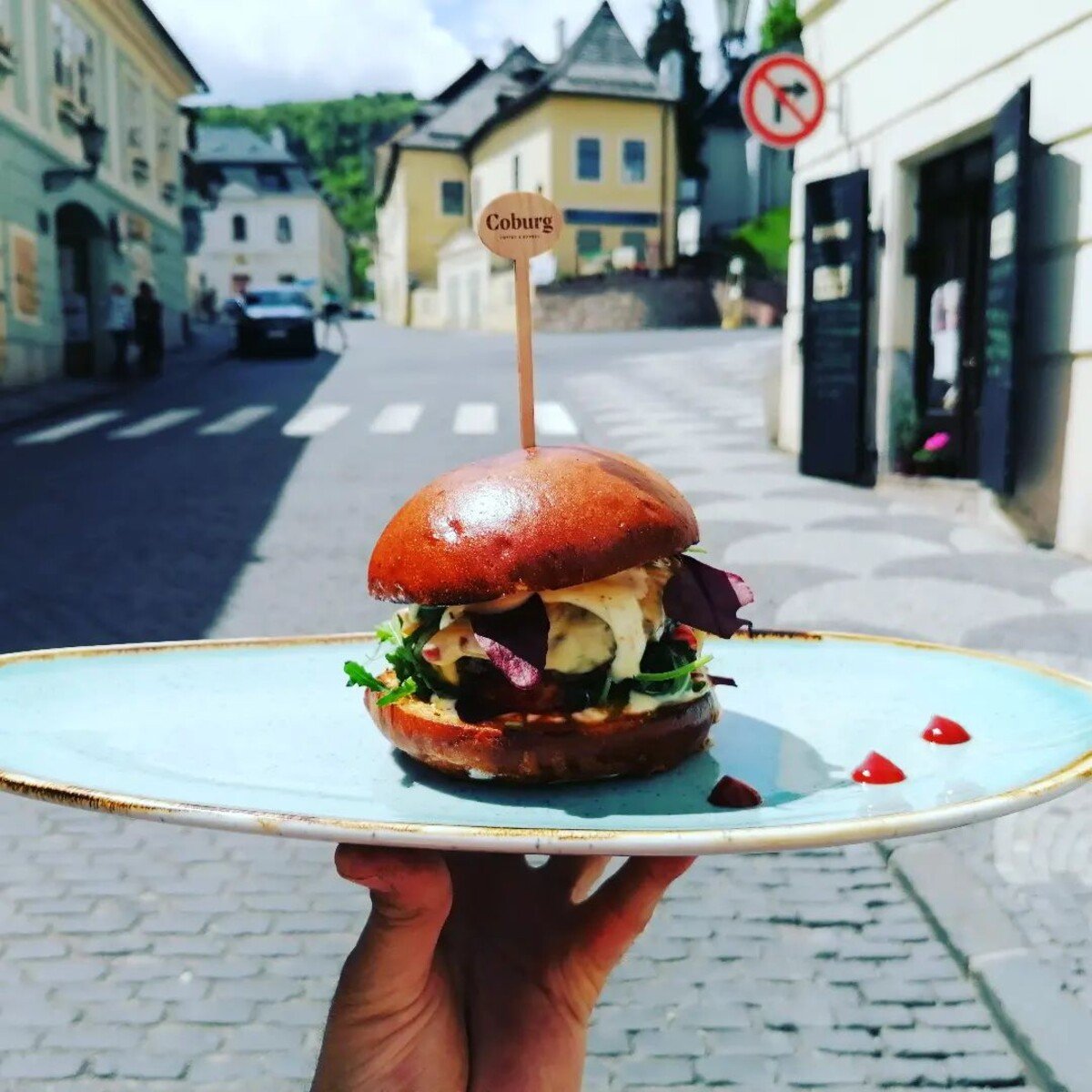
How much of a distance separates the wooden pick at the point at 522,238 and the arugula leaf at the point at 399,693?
0.47m

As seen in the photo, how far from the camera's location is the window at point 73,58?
2375cm

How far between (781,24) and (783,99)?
109 feet

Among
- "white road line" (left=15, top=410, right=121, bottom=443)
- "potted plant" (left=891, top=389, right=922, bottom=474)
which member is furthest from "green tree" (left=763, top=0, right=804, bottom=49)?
"potted plant" (left=891, top=389, right=922, bottom=474)

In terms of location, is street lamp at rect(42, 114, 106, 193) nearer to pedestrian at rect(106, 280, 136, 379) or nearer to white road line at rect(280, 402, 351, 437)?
pedestrian at rect(106, 280, 136, 379)

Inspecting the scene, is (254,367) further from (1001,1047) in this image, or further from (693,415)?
(1001,1047)

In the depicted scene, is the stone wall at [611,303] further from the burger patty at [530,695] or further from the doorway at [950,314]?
the burger patty at [530,695]

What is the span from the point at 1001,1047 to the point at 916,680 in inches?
54.8

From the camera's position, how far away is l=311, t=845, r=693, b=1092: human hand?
177cm

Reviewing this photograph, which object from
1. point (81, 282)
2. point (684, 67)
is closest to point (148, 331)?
point (81, 282)

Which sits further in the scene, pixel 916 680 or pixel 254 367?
pixel 254 367

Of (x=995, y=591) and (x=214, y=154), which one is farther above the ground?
(x=214, y=154)

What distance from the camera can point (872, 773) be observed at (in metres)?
1.94

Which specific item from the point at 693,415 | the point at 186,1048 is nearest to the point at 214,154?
the point at 693,415

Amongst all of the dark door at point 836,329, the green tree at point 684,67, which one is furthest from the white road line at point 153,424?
the green tree at point 684,67
